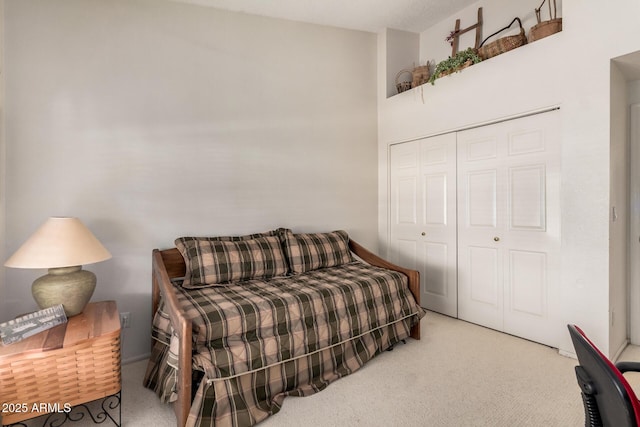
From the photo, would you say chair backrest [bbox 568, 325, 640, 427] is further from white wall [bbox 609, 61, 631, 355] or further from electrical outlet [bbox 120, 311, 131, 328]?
electrical outlet [bbox 120, 311, 131, 328]

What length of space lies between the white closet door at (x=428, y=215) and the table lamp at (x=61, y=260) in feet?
9.07

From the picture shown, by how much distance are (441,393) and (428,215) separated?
5.98ft

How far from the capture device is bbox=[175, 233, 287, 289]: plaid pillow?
2.40 meters

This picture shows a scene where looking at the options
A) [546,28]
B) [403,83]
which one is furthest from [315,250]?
[546,28]

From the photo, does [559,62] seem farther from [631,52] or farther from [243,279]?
[243,279]

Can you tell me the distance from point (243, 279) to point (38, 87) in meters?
1.85

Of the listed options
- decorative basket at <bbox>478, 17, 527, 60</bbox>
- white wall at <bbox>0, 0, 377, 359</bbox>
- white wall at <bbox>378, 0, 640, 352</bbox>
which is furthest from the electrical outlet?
decorative basket at <bbox>478, 17, 527, 60</bbox>

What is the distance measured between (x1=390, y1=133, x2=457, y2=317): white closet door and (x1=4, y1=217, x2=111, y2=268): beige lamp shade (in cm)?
277

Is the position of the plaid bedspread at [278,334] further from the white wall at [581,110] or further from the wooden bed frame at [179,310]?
the white wall at [581,110]

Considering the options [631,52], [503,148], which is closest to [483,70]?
[503,148]

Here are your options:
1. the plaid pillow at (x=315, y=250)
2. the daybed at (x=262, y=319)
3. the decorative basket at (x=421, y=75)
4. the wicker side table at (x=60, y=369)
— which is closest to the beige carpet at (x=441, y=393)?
the daybed at (x=262, y=319)

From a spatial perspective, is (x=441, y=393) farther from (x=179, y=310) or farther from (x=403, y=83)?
(x=403, y=83)

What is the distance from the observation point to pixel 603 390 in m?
0.73

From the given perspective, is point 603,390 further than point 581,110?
No
